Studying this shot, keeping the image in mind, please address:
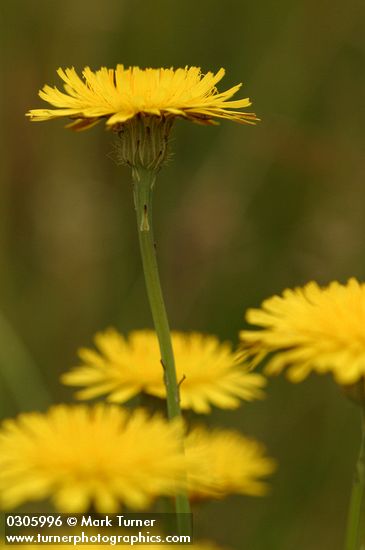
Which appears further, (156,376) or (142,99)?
(156,376)

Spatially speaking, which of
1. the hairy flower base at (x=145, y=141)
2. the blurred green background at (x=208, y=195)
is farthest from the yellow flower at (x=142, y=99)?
the blurred green background at (x=208, y=195)

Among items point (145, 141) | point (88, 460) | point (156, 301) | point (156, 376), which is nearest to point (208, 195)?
point (156, 376)

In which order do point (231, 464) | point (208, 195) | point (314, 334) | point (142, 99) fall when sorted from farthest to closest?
point (208, 195) → point (231, 464) → point (142, 99) → point (314, 334)

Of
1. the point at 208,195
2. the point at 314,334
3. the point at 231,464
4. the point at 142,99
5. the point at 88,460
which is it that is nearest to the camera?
the point at 88,460

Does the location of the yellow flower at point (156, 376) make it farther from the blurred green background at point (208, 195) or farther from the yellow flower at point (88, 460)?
the blurred green background at point (208, 195)

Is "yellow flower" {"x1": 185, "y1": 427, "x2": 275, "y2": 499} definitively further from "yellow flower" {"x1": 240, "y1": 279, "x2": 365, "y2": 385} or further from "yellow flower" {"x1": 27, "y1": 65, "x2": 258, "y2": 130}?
"yellow flower" {"x1": 27, "y1": 65, "x2": 258, "y2": 130}

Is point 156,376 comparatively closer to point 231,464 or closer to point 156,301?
point 231,464

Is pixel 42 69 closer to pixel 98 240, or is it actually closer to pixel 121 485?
pixel 98 240

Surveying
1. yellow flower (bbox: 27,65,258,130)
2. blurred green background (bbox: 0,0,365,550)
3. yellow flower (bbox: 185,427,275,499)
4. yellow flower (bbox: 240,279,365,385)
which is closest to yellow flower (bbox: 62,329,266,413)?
yellow flower (bbox: 185,427,275,499)
